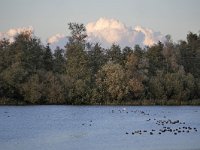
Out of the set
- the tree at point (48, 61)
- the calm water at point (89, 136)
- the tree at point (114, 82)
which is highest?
the tree at point (48, 61)

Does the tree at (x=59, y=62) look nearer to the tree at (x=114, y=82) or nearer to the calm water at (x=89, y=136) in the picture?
the tree at (x=114, y=82)

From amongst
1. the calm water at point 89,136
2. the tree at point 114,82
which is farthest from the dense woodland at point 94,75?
the calm water at point 89,136

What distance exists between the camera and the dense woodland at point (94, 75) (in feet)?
365

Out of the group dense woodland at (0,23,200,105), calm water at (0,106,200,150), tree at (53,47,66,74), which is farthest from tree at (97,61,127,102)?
calm water at (0,106,200,150)

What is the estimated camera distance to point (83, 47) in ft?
428

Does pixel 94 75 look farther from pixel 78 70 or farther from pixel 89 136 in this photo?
pixel 89 136

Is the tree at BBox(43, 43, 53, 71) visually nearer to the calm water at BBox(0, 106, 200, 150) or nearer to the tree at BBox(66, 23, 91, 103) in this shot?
the tree at BBox(66, 23, 91, 103)

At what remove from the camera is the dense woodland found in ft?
365

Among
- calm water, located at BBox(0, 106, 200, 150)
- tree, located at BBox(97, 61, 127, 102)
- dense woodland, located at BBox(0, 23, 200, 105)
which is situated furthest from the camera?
tree, located at BBox(97, 61, 127, 102)

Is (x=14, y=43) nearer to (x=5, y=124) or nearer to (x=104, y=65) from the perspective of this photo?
(x=104, y=65)

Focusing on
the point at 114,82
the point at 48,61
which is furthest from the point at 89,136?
the point at 48,61

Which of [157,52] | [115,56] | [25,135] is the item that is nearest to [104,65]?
[115,56]

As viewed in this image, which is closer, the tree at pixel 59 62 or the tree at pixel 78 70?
the tree at pixel 78 70

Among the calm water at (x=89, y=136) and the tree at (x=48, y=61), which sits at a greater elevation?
the tree at (x=48, y=61)
